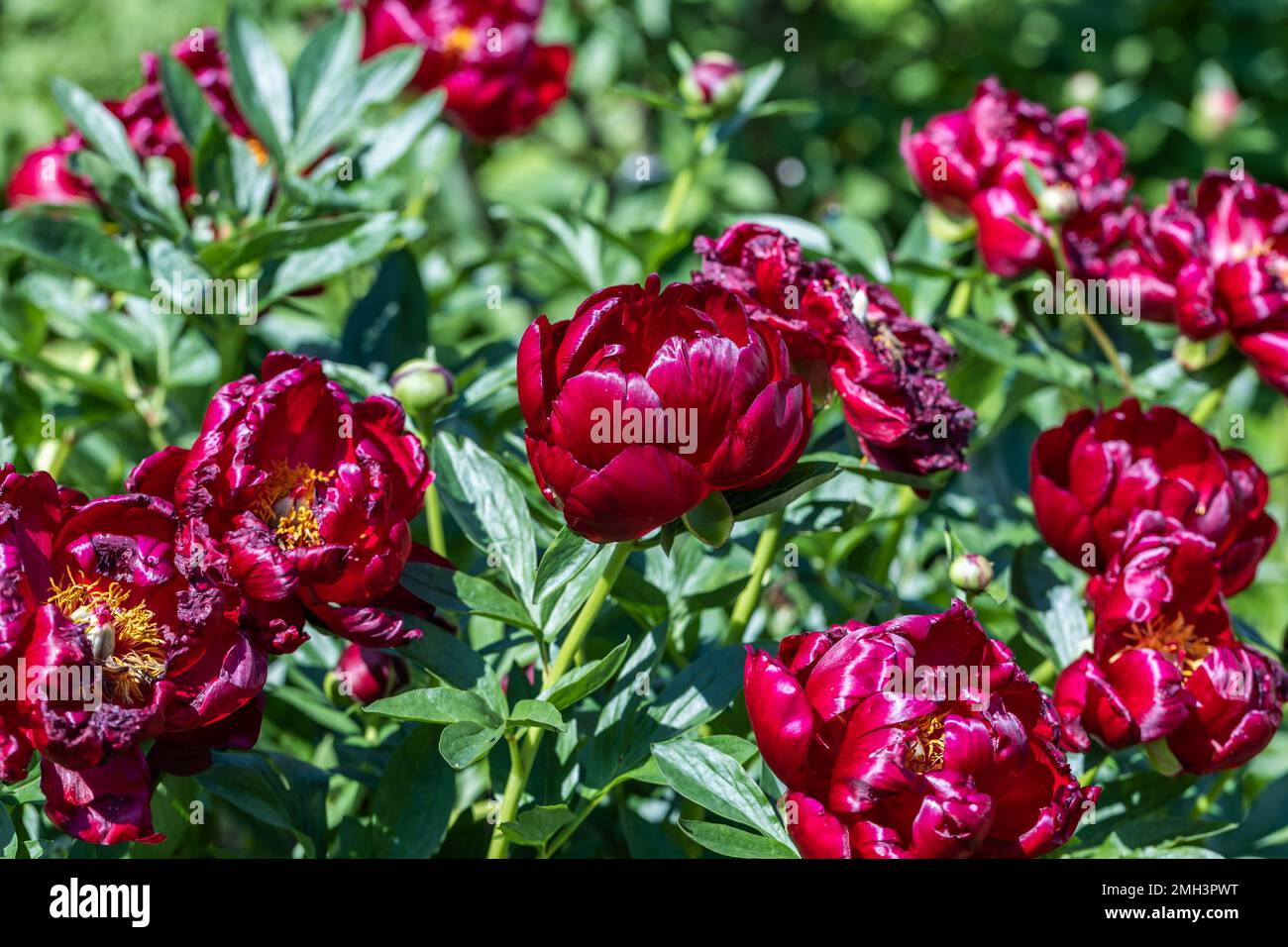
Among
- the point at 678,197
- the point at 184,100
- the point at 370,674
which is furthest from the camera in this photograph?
the point at 678,197

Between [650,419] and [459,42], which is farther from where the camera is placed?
[459,42]

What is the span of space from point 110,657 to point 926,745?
1.19 ft

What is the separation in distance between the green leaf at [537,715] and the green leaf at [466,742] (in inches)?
0.5

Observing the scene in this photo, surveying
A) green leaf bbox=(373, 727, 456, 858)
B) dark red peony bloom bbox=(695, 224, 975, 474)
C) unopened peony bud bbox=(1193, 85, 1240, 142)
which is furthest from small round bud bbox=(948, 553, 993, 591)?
unopened peony bud bbox=(1193, 85, 1240, 142)

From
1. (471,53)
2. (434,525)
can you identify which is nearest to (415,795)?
(434,525)

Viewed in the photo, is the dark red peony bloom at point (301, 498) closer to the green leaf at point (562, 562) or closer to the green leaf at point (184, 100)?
the green leaf at point (562, 562)

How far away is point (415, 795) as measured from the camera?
2.42ft

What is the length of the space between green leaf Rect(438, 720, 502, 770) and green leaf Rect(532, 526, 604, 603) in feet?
0.21

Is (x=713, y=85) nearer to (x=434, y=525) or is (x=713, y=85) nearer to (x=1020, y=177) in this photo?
(x=1020, y=177)

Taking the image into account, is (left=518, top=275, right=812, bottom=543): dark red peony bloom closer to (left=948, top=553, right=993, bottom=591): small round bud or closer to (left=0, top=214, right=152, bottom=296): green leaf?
(left=948, top=553, right=993, bottom=591): small round bud
